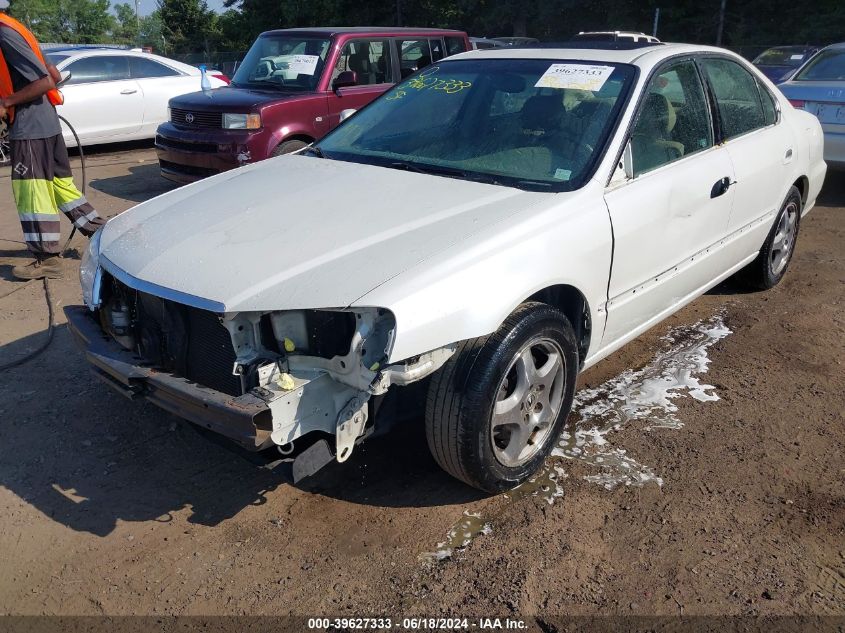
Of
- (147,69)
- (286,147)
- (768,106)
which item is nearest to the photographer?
(768,106)

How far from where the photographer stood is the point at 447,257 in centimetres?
269

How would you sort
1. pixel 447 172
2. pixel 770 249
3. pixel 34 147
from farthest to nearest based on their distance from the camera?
pixel 34 147, pixel 770 249, pixel 447 172

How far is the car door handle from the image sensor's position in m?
3.95

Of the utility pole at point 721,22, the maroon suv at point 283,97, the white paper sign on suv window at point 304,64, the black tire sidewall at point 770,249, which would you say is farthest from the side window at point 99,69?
the utility pole at point 721,22

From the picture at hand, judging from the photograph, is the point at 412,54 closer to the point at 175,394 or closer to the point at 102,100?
the point at 102,100

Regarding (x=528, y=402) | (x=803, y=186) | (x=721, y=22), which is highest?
(x=721, y=22)

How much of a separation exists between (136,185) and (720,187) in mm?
7474

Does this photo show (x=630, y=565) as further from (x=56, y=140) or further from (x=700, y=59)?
(x=56, y=140)

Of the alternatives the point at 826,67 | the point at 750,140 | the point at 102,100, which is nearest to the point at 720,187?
the point at 750,140

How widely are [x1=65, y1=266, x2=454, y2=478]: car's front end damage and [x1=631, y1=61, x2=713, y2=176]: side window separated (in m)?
1.59

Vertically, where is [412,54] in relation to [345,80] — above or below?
above

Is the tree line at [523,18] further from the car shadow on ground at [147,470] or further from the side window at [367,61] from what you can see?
the car shadow on ground at [147,470]

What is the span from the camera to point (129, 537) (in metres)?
2.91

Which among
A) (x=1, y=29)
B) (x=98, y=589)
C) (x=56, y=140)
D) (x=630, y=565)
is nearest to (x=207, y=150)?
(x=56, y=140)
